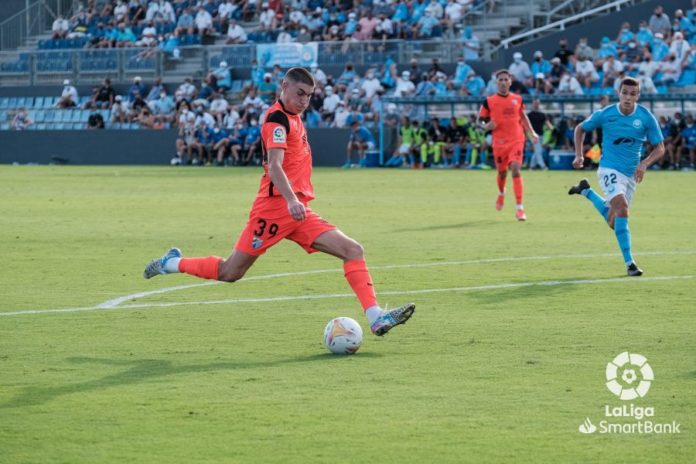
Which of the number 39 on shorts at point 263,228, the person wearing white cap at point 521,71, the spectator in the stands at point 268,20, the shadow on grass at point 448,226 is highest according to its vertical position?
the spectator in the stands at point 268,20

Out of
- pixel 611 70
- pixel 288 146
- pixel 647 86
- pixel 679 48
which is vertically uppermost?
pixel 679 48

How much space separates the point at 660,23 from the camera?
38.1 meters

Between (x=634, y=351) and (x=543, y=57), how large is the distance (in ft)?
108

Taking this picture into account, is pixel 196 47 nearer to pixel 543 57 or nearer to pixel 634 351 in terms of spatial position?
pixel 543 57

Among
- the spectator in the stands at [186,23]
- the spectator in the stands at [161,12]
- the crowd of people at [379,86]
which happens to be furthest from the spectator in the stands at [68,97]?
the spectator in the stands at [161,12]

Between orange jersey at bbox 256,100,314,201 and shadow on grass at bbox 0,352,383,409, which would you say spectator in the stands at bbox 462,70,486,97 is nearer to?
orange jersey at bbox 256,100,314,201

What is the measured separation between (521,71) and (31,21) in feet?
84.1

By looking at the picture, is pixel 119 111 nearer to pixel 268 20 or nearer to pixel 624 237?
pixel 268 20

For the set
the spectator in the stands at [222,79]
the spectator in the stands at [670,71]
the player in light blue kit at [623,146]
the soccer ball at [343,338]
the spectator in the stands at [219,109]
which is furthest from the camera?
the spectator in the stands at [222,79]

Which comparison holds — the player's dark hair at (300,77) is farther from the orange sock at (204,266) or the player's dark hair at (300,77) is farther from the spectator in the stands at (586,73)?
the spectator in the stands at (586,73)

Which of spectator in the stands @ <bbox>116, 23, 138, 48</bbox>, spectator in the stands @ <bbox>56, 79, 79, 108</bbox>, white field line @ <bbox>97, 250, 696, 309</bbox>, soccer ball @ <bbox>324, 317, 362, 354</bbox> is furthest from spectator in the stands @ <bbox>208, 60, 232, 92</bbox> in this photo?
soccer ball @ <bbox>324, 317, 362, 354</bbox>

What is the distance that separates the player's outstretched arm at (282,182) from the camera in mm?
8758

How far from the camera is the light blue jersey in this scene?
1415 centimetres

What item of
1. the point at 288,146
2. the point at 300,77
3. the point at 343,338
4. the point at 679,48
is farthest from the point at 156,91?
the point at 343,338
